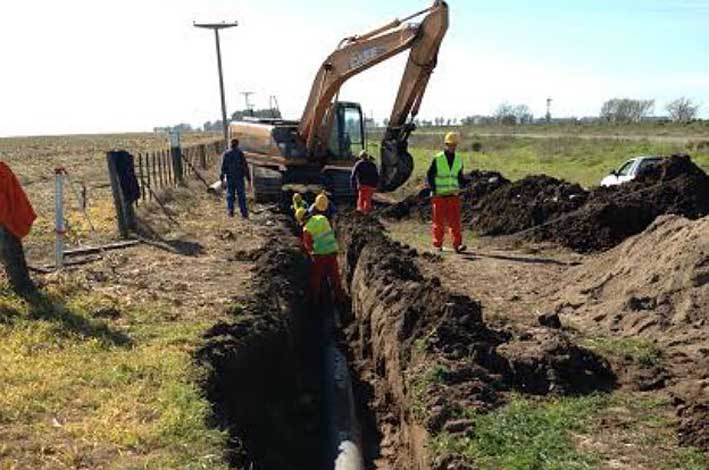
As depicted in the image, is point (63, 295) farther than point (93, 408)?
Yes

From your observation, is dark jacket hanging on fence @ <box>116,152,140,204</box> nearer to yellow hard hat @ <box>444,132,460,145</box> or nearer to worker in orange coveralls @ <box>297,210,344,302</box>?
worker in orange coveralls @ <box>297,210,344,302</box>

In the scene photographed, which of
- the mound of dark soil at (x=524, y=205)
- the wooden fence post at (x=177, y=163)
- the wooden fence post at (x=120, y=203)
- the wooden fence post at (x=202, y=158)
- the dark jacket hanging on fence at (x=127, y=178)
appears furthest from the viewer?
the wooden fence post at (x=202, y=158)

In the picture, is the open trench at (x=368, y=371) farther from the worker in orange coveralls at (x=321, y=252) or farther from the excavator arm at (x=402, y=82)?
the excavator arm at (x=402, y=82)

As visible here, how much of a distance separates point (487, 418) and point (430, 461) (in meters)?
0.54

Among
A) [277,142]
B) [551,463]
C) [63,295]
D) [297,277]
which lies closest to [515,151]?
[277,142]

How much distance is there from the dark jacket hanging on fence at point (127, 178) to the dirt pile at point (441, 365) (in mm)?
6247

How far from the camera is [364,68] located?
18.3 m

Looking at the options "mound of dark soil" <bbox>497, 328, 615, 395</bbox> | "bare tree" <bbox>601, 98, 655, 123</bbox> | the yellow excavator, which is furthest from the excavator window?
"bare tree" <bbox>601, 98, 655, 123</bbox>

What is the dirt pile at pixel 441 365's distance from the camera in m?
6.45

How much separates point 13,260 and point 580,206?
37.0 ft

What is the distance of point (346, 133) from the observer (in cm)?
2055

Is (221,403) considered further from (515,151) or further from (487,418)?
(515,151)

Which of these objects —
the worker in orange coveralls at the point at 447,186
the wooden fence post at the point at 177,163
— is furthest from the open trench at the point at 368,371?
the wooden fence post at the point at 177,163

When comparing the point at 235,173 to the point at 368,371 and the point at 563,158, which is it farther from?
the point at 563,158
